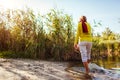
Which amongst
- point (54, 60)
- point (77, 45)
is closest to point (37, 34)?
point (54, 60)

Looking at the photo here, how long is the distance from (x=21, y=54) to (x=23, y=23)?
1749 mm

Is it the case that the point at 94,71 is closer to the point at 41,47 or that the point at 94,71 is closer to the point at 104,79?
the point at 104,79

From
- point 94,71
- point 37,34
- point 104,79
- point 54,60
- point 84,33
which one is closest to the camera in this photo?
point 104,79

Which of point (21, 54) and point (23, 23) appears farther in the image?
point (23, 23)

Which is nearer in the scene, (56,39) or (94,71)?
(94,71)

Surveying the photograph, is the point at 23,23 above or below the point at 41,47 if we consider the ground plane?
above

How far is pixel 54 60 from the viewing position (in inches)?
496

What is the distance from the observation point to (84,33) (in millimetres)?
8820

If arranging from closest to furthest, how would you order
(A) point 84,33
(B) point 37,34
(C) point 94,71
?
(A) point 84,33
(C) point 94,71
(B) point 37,34

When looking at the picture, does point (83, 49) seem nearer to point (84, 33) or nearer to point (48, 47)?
point (84, 33)

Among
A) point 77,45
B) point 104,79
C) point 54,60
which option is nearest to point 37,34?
point 54,60

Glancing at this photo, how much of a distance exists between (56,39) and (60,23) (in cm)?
87

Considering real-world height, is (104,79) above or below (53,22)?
below

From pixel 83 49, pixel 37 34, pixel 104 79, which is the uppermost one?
pixel 37 34
